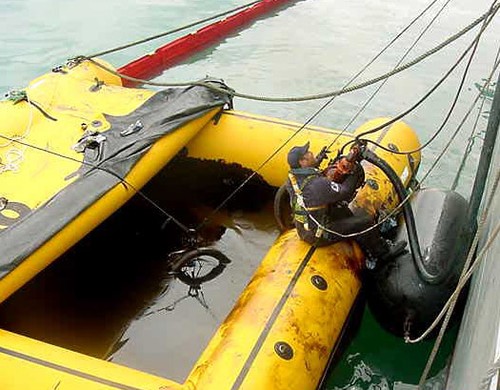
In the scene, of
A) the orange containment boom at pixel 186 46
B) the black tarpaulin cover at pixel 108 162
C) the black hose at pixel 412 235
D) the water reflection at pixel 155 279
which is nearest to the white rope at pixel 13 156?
the black tarpaulin cover at pixel 108 162

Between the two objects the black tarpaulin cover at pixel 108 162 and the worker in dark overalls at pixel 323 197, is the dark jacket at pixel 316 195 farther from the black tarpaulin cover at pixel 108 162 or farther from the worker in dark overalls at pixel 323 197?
the black tarpaulin cover at pixel 108 162

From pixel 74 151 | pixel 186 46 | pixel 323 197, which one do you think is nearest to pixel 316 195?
pixel 323 197

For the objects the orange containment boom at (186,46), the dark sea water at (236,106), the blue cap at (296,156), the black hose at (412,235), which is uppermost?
the blue cap at (296,156)

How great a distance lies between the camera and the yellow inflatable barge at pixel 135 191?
260 centimetres

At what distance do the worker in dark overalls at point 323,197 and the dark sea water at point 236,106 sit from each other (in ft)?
2.04

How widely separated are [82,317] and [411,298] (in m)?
1.88

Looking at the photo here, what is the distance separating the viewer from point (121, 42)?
25.4 ft

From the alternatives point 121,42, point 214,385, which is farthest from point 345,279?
point 121,42

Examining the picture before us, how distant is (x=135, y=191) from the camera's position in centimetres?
360

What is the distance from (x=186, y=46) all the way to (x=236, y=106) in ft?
5.15

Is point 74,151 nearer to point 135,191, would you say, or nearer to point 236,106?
point 135,191

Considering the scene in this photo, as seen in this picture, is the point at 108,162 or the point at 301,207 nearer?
the point at 301,207

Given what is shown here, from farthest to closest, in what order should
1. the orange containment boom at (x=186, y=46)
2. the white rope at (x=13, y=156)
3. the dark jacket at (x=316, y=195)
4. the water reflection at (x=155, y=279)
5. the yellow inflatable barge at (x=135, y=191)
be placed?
1. the orange containment boom at (x=186, y=46)
2. the white rope at (x=13, y=156)
3. the water reflection at (x=155, y=279)
4. the dark jacket at (x=316, y=195)
5. the yellow inflatable barge at (x=135, y=191)

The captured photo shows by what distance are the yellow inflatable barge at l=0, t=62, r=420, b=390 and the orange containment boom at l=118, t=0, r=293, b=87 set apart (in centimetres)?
191
